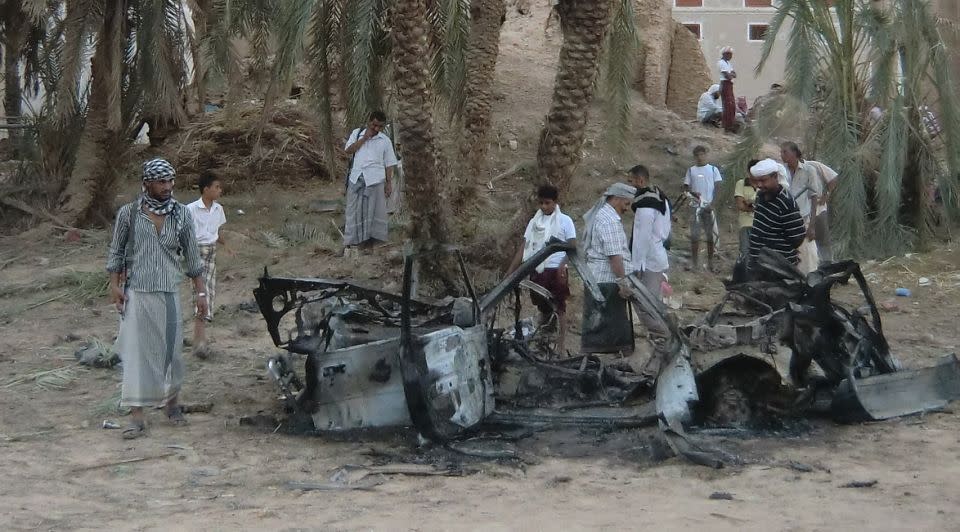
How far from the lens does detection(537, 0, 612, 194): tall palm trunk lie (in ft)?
41.4

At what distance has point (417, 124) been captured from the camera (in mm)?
12711

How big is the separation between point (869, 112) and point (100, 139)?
10809mm

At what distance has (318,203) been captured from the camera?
59.1 ft

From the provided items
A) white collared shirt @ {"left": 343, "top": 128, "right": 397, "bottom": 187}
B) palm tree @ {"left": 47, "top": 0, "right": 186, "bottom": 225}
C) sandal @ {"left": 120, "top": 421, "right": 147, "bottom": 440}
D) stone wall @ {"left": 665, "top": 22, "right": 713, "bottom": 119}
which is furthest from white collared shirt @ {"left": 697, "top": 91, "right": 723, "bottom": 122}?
sandal @ {"left": 120, "top": 421, "right": 147, "bottom": 440}

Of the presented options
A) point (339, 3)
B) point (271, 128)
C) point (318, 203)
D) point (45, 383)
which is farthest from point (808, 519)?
point (271, 128)

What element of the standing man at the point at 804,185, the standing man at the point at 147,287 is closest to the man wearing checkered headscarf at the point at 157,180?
the standing man at the point at 147,287

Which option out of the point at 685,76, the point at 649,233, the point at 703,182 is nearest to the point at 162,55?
the point at 703,182

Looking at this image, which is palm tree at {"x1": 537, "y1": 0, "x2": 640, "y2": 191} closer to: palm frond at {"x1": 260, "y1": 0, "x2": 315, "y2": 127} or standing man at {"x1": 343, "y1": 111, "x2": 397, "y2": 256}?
standing man at {"x1": 343, "y1": 111, "x2": 397, "y2": 256}

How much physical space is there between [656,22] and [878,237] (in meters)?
8.63

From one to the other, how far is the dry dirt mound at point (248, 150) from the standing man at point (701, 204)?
6078 mm

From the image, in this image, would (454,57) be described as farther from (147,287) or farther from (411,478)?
(411,478)

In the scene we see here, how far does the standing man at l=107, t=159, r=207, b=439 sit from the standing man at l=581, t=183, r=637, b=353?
3222mm

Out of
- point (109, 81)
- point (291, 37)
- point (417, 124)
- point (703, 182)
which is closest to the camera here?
point (291, 37)

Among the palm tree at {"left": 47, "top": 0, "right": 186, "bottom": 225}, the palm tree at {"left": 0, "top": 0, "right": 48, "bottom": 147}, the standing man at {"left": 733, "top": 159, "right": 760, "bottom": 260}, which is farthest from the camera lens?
the palm tree at {"left": 0, "top": 0, "right": 48, "bottom": 147}
